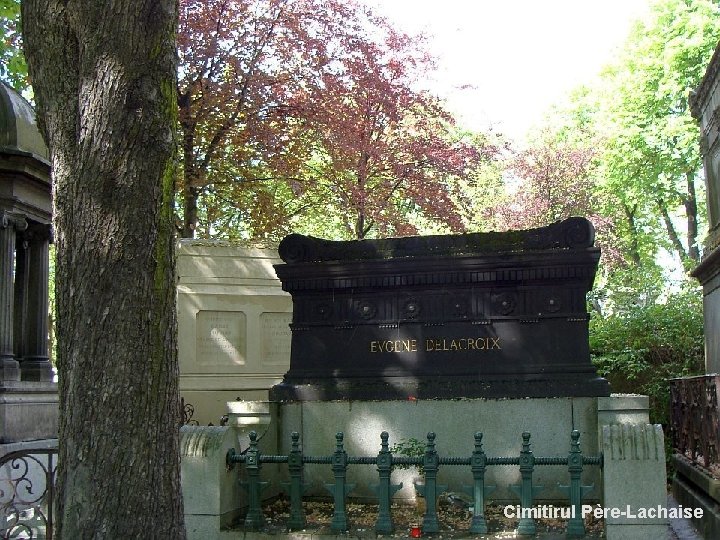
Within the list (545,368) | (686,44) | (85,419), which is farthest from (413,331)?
(686,44)

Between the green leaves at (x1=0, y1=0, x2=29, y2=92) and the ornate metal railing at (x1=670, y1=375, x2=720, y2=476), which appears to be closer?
the ornate metal railing at (x1=670, y1=375, x2=720, y2=476)

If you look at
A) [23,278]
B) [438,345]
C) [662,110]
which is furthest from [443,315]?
[662,110]

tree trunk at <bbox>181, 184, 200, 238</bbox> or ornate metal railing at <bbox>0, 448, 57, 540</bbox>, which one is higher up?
tree trunk at <bbox>181, 184, 200, 238</bbox>

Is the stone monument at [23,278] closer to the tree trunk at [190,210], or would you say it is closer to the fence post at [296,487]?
the tree trunk at [190,210]

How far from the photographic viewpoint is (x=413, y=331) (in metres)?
8.26

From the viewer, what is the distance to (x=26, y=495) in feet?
31.8

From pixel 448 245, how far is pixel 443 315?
2.38 ft

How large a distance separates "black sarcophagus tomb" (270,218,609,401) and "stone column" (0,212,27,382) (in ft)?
16.5

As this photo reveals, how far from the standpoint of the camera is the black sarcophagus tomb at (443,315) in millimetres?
7828

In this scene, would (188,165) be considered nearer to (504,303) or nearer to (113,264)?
(504,303)

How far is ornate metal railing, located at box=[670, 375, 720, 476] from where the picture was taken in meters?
7.45

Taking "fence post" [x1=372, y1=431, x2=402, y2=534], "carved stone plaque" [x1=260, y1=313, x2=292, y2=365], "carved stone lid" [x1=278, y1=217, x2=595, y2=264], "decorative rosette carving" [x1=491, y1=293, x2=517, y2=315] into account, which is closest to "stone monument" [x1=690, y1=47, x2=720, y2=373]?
"carved stone lid" [x1=278, y1=217, x2=595, y2=264]

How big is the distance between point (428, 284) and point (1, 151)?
22.0 feet

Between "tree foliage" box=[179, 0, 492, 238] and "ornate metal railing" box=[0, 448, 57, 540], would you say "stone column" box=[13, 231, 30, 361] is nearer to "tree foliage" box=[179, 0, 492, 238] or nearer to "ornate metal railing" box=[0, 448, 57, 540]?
"ornate metal railing" box=[0, 448, 57, 540]
